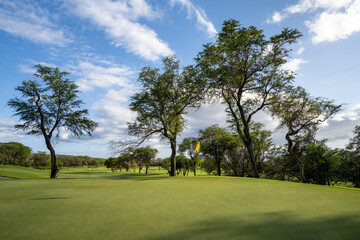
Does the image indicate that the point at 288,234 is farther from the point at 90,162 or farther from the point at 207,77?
the point at 90,162

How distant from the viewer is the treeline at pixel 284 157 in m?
30.0

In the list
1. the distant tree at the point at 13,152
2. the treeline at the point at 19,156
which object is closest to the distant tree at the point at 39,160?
the treeline at the point at 19,156

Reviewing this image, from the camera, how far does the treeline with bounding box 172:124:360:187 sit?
29969 mm

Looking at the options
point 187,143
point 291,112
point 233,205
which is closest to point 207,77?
point 291,112

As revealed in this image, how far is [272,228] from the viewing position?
3752mm

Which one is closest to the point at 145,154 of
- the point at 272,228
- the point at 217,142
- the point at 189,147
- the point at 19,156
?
the point at 189,147

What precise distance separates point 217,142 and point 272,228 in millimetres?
35267

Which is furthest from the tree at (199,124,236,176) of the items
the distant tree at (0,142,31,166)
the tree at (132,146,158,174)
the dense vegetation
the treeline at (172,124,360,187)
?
the distant tree at (0,142,31,166)

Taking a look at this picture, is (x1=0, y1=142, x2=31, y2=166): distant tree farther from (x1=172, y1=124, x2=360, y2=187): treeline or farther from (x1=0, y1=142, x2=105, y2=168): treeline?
(x1=172, y1=124, x2=360, y2=187): treeline

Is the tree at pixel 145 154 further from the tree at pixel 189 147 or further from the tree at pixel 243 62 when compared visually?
the tree at pixel 243 62

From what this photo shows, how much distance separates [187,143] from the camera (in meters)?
54.6

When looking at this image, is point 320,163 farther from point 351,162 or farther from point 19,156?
point 19,156

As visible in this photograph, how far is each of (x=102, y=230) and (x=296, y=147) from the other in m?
35.7

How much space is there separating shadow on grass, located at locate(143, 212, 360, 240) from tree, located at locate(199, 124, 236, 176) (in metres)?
33.1
